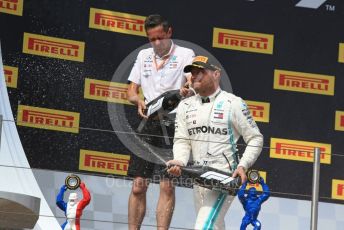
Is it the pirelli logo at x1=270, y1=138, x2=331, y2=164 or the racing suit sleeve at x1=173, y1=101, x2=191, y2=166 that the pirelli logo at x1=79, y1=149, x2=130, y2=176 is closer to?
the pirelli logo at x1=270, y1=138, x2=331, y2=164

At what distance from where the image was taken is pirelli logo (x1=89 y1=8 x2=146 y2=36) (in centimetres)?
627

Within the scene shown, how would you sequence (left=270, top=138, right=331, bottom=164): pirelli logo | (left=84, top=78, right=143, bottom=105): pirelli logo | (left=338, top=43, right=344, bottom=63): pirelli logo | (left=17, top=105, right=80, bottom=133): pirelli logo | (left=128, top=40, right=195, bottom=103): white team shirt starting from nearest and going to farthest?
(left=128, top=40, right=195, bottom=103): white team shirt, (left=17, top=105, right=80, bottom=133): pirelli logo, (left=84, top=78, right=143, bottom=105): pirelli logo, (left=270, top=138, right=331, bottom=164): pirelli logo, (left=338, top=43, right=344, bottom=63): pirelli logo

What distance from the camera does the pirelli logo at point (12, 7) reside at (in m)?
6.14

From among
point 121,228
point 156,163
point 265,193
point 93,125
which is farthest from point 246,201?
point 93,125

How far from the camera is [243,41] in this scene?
254 inches

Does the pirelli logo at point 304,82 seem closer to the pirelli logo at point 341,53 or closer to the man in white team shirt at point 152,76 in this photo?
the pirelli logo at point 341,53

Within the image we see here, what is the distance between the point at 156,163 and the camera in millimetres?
5090

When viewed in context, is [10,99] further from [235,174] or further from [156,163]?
[235,174]

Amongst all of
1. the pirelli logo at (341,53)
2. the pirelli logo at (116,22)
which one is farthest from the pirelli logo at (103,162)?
the pirelli logo at (341,53)

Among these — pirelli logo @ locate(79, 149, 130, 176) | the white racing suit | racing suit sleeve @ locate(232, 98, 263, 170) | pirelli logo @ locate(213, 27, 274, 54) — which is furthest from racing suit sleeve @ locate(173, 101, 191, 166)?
pirelli logo @ locate(213, 27, 274, 54)

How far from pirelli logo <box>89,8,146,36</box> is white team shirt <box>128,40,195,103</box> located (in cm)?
82

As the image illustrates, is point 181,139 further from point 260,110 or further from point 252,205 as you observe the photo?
point 260,110

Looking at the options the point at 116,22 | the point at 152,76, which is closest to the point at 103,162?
the point at 116,22

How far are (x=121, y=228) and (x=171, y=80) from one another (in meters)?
0.72
